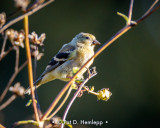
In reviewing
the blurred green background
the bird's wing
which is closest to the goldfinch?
the bird's wing

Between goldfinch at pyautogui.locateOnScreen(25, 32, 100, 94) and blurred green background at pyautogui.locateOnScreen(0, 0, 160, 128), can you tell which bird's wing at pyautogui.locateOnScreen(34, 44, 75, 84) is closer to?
goldfinch at pyautogui.locateOnScreen(25, 32, 100, 94)

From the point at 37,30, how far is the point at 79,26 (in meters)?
0.86

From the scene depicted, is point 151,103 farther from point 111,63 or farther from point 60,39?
point 60,39

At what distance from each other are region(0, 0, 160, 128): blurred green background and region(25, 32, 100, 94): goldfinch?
201 centimetres

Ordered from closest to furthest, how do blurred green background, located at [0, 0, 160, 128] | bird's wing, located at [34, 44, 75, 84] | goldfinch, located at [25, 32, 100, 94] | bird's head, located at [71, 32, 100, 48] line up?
1. goldfinch, located at [25, 32, 100, 94]
2. bird's wing, located at [34, 44, 75, 84]
3. bird's head, located at [71, 32, 100, 48]
4. blurred green background, located at [0, 0, 160, 128]

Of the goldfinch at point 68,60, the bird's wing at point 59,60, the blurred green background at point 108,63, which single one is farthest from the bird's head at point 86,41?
the blurred green background at point 108,63

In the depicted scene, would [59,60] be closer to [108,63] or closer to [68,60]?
[68,60]

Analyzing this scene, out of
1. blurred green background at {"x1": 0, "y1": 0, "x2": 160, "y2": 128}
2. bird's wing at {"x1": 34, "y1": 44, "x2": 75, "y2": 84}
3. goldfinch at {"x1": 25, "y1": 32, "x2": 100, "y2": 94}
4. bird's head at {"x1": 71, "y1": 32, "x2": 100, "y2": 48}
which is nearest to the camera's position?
goldfinch at {"x1": 25, "y1": 32, "x2": 100, "y2": 94}

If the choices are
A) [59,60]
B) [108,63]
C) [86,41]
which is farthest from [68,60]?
[108,63]

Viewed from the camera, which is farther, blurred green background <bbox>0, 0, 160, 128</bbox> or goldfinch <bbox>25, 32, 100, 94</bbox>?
blurred green background <bbox>0, 0, 160, 128</bbox>

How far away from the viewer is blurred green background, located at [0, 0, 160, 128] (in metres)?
5.09

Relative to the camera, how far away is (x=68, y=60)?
2.68m

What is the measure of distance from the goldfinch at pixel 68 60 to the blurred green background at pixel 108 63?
6.59ft

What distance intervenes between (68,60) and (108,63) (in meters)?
2.79
